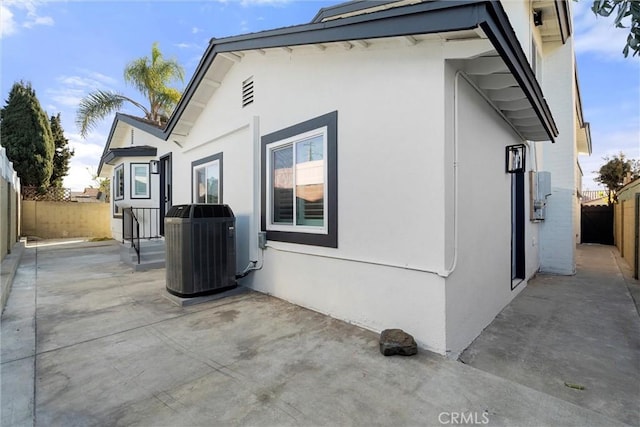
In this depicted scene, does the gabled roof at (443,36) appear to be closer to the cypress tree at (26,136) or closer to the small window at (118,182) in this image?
the small window at (118,182)

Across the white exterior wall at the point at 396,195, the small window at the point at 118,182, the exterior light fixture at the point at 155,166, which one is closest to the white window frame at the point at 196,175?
the white exterior wall at the point at 396,195

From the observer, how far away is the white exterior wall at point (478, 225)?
129 inches

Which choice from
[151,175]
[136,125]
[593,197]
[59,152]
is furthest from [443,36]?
[59,152]

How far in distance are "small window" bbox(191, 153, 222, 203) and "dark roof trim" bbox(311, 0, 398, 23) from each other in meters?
3.56

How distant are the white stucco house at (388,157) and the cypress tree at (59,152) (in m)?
20.4

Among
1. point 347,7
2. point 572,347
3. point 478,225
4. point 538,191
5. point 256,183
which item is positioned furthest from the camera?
point 538,191

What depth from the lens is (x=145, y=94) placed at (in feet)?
48.7

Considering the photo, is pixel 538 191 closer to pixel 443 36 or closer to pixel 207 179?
pixel 443 36

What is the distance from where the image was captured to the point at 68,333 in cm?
362

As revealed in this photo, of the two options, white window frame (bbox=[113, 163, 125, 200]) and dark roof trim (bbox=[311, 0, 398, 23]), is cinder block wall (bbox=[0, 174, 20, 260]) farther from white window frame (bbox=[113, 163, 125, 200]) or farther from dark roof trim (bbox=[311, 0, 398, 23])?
dark roof trim (bbox=[311, 0, 398, 23])

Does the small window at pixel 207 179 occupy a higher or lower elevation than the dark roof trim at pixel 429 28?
lower

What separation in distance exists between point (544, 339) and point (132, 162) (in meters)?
12.8

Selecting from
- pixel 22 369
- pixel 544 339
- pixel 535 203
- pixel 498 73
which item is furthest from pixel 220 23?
pixel 544 339

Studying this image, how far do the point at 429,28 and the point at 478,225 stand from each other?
2360 mm
